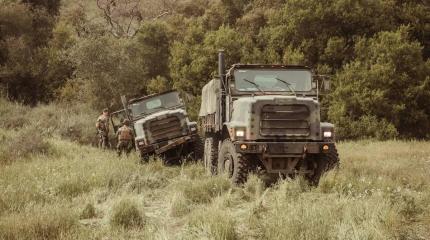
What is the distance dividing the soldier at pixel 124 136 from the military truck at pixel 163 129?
28 centimetres

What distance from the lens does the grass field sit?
535 centimetres

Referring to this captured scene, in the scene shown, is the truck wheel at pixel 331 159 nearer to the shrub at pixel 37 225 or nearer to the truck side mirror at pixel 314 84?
the truck side mirror at pixel 314 84

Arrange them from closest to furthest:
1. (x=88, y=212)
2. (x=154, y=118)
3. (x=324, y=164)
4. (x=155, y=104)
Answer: (x=88, y=212), (x=324, y=164), (x=154, y=118), (x=155, y=104)

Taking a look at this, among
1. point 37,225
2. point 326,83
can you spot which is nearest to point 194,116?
point 326,83

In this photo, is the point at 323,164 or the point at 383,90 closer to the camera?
the point at 323,164

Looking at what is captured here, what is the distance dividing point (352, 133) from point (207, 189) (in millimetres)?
15062

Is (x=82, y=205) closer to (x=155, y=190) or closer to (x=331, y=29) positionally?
(x=155, y=190)

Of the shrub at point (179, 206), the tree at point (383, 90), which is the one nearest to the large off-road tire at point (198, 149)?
the shrub at point (179, 206)

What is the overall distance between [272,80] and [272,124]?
1518 mm

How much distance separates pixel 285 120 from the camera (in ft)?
30.2

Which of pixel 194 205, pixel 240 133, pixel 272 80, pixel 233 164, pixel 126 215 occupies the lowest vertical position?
pixel 194 205

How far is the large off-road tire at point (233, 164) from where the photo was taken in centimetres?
913

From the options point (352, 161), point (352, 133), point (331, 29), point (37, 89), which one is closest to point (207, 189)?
point (352, 161)

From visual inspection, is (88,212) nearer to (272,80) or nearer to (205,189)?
(205,189)
